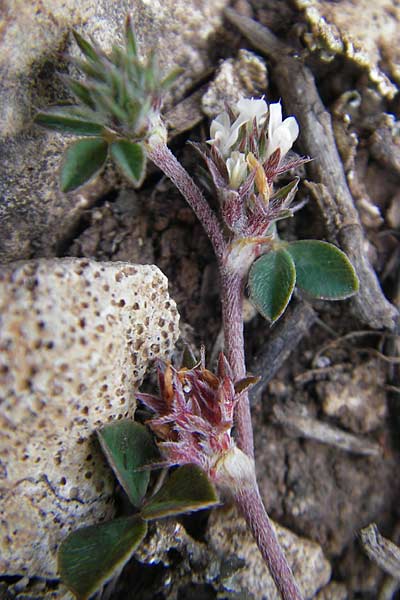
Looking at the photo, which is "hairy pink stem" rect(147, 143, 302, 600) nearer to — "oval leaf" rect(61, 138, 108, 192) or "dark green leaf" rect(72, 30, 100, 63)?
"oval leaf" rect(61, 138, 108, 192)

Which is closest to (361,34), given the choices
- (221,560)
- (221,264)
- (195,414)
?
(221,264)

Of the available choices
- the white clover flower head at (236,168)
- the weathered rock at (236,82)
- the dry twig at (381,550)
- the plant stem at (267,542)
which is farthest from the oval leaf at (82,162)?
the dry twig at (381,550)

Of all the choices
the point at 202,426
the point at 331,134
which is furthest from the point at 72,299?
the point at 331,134

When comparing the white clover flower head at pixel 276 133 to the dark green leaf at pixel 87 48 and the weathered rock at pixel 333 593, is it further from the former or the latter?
the weathered rock at pixel 333 593

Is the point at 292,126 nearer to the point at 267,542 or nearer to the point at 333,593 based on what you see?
the point at 267,542

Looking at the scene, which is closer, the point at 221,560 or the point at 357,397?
the point at 221,560
